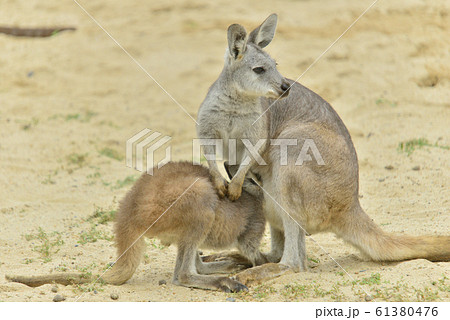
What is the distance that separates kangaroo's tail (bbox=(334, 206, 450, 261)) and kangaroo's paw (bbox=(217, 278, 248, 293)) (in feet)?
3.67

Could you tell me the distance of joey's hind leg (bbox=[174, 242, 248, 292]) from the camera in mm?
4859

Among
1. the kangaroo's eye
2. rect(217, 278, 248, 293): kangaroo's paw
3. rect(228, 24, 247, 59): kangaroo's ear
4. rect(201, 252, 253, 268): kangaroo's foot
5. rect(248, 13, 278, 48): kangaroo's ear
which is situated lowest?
rect(217, 278, 248, 293): kangaroo's paw

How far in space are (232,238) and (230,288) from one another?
57 centimetres

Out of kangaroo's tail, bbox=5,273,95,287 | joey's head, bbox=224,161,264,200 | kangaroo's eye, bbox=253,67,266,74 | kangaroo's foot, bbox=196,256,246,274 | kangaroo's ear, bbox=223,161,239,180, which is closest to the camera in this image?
kangaroo's tail, bbox=5,273,95,287

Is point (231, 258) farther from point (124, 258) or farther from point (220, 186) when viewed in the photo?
point (124, 258)

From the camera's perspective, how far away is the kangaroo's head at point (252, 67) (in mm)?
5496

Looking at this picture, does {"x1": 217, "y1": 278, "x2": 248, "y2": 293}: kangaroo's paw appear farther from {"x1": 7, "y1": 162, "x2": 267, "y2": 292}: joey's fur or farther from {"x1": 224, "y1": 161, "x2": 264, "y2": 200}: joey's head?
{"x1": 224, "y1": 161, "x2": 264, "y2": 200}: joey's head

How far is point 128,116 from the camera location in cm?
1078

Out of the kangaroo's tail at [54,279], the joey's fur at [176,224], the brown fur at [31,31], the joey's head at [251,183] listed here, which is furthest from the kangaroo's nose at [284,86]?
the brown fur at [31,31]

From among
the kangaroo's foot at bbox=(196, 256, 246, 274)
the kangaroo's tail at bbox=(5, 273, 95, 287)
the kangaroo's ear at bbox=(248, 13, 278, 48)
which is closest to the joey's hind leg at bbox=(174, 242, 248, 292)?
the kangaroo's foot at bbox=(196, 256, 246, 274)

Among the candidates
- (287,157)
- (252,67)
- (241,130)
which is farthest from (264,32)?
(287,157)
